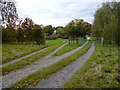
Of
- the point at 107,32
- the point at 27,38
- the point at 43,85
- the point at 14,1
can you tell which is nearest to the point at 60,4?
the point at 14,1

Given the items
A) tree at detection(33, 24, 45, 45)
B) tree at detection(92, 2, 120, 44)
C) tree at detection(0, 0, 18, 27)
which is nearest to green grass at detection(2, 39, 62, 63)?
tree at detection(0, 0, 18, 27)

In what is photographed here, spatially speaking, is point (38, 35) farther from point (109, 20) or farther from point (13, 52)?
point (109, 20)

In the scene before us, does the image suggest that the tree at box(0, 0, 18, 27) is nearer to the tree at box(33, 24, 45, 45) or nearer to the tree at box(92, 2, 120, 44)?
the tree at box(33, 24, 45, 45)

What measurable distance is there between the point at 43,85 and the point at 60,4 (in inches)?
243

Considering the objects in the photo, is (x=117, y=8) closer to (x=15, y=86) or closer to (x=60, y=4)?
(x=60, y=4)

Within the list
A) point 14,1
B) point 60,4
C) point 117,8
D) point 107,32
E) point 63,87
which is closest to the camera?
point 63,87

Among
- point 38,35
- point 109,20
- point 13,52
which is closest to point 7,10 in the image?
point 13,52

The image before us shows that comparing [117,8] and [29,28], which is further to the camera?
[29,28]

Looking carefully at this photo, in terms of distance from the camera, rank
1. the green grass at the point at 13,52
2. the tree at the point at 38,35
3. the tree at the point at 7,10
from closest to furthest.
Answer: the green grass at the point at 13,52, the tree at the point at 7,10, the tree at the point at 38,35

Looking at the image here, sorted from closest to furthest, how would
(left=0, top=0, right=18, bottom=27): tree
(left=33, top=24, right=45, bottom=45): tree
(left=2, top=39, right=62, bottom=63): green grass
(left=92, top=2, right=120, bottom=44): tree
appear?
(left=2, top=39, right=62, bottom=63): green grass, (left=0, top=0, right=18, bottom=27): tree, (left=92, top=2, right=120, bottom=44): tree, (left=33, top=24, right=45, bottom=45): tree

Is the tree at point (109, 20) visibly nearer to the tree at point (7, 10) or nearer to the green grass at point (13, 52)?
the green grass at point (13, 52)

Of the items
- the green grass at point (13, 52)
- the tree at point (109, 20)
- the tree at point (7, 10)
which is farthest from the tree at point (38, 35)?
the tree at point (109, 20)

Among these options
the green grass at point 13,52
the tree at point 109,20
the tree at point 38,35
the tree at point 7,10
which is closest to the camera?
the green grass at point 13,52

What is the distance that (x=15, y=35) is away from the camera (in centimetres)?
→ 1775
